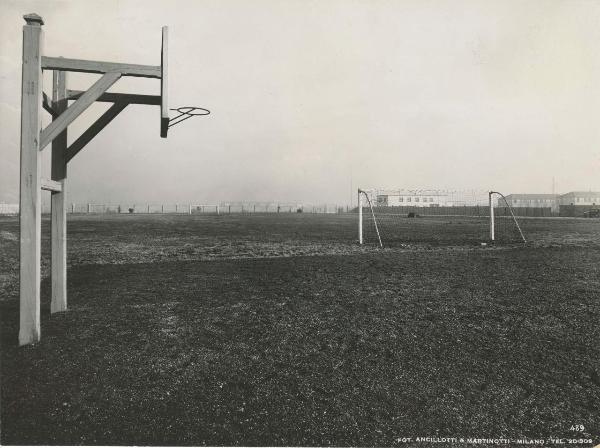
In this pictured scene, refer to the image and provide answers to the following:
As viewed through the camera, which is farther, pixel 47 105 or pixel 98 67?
pixel 47 105

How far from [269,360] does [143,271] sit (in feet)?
18.5

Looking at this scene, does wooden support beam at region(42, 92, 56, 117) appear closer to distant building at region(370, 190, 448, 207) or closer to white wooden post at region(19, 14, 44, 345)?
white wooden post at region(19, 14, 44, 345)

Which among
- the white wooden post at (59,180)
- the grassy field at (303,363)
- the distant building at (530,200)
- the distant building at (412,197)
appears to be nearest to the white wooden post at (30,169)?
the grassy field at (303,363)

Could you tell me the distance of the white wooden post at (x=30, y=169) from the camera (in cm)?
363

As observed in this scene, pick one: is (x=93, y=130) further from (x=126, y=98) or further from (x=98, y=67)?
(x=98, y=67)

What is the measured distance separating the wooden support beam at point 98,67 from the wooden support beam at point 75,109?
0.08m

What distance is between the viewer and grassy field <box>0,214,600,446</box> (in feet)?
8.32

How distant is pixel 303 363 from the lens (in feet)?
11.3

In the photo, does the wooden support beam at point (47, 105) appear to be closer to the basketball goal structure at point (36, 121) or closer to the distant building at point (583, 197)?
the basketball goal structure at point (36, 121)

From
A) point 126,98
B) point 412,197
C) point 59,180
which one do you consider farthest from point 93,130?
point 412,197

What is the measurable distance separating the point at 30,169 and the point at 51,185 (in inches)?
25.1

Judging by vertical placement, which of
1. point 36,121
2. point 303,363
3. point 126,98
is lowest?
point 303,363

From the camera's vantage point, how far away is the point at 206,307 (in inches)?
209

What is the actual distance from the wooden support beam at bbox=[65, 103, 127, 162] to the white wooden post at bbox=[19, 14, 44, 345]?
3.30 feet
